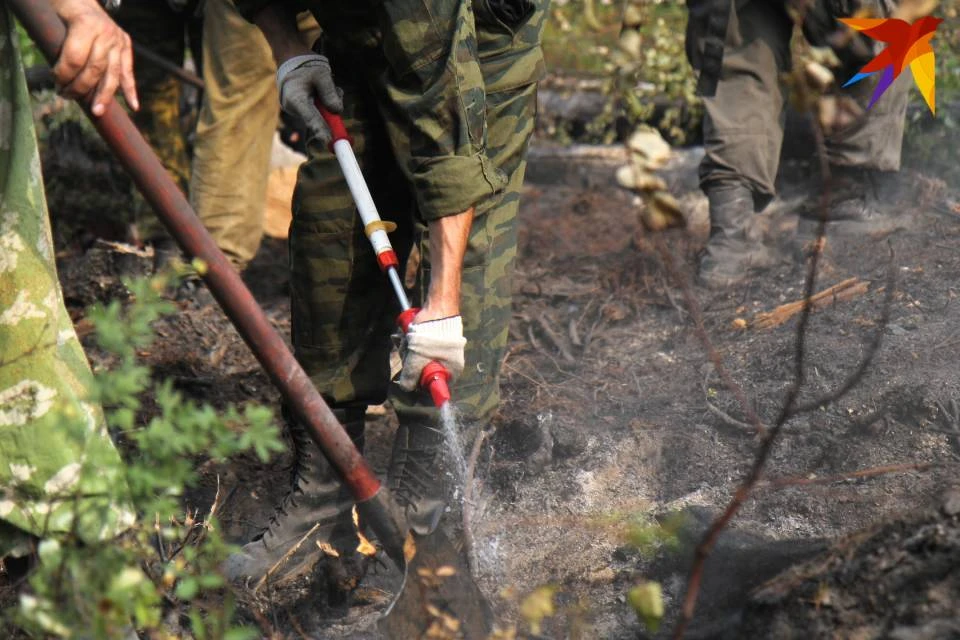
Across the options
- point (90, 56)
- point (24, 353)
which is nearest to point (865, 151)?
point (90, 56)

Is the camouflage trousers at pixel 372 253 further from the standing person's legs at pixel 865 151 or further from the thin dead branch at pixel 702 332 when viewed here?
the standing person's legs at pixel 865 151

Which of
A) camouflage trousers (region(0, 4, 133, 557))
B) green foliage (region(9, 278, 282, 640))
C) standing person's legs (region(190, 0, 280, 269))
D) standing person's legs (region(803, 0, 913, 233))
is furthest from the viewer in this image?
standing person's legs (region(190, 0, 280, 269))

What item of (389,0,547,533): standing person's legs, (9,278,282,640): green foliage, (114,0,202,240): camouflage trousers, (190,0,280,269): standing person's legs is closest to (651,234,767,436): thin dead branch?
(389,0,547,533): standing person's legs

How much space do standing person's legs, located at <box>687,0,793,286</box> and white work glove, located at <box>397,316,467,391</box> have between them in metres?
2.16

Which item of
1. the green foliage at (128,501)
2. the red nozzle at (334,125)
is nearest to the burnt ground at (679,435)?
the green foliage at (128,501)

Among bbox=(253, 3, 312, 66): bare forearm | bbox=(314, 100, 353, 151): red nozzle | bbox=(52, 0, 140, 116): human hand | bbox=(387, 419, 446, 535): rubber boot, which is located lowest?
bbox=(387, 419, 446, 535): rubber boot

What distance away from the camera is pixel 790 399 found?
1.91m

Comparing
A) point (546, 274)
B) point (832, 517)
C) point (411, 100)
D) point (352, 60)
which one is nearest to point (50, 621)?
point (411, 100)

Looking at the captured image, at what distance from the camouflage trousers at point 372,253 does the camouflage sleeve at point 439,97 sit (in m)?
0.24

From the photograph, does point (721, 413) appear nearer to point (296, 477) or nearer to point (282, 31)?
point (296, 477)

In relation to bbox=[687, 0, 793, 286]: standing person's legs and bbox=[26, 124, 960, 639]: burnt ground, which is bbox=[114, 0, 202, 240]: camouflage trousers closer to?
bbox=[26, 124, 960, 639]: burnt ground

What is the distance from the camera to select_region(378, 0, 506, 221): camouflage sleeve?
269 cm

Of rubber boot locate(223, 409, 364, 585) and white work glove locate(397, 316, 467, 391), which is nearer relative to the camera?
white work glove locate(397, 316, 467, 391)

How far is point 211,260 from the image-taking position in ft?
7.85
